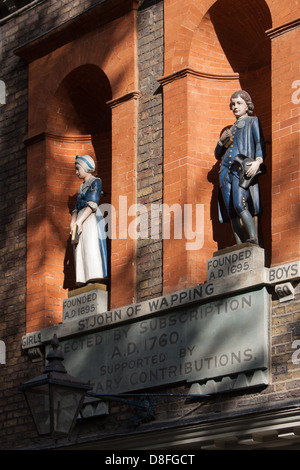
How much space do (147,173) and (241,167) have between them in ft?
5.28

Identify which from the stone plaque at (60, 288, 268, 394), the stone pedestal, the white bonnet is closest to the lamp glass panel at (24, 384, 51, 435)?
the stone plaque at (60, 288, 268, 394)

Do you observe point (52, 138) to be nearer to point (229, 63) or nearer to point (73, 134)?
point (73, 134)

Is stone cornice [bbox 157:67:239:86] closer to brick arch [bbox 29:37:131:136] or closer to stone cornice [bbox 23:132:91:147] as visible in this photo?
brick arch [bbox 29:37:131:136]

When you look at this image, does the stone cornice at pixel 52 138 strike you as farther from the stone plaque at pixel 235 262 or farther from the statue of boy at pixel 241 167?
the stone plaque at pixel 235 262

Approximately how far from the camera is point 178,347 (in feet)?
47.8

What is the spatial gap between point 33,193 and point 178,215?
2954 mm

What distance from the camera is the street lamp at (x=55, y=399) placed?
1229 cm

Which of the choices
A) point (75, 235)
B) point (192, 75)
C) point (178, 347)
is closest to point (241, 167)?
point (192, 75)

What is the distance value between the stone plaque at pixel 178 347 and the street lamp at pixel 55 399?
2.06 m

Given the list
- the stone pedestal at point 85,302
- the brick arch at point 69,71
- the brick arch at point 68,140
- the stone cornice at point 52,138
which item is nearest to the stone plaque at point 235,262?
the brick arch at point 68,140

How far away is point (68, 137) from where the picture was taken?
17734 millimetres

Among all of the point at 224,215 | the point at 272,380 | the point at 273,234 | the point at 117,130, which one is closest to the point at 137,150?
the point at 117,130

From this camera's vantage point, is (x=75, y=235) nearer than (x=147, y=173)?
No
